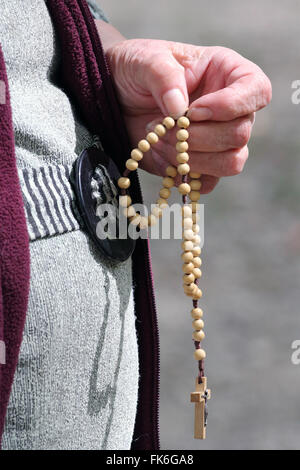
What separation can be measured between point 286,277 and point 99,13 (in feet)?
6.25

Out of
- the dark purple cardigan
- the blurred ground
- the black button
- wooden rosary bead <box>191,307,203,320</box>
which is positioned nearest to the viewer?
the dark purple cardigan

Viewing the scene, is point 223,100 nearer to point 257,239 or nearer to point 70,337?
point 70,337

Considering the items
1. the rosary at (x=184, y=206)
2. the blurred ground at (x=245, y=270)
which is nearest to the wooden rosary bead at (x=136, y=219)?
the rosary at (x=184, y=206)

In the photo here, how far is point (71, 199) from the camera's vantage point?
2.48 feet

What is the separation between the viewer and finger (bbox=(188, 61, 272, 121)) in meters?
0.76

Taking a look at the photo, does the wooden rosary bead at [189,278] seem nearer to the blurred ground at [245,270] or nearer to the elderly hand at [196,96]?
the elderly hand at [196,96]

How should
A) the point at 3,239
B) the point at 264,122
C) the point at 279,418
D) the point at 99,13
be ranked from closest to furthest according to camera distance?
the point at 3,239
the point at 99,13
the point at 279,418
the point at 264,122

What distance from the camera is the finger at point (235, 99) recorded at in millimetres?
761

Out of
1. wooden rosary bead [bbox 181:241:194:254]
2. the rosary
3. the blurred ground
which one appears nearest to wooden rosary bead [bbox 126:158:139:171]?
the rosary

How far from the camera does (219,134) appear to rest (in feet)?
2.59

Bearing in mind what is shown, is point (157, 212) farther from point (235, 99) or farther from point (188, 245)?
point (235, 99)

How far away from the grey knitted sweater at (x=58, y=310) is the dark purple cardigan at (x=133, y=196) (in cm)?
2

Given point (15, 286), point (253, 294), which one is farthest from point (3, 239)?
point (253, 294)

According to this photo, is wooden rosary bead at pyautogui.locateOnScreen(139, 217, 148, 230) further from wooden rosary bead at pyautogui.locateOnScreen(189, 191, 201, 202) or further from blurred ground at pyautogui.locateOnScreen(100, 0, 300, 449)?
blurred ground at pyautogui.locateOnScreen(100, 0, 300, 449)
